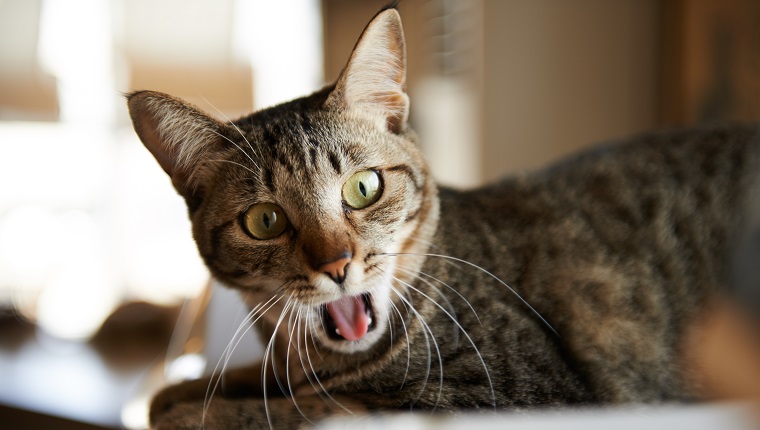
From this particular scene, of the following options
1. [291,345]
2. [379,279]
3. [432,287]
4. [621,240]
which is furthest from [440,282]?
[621,240]

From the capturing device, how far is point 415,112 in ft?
6.52

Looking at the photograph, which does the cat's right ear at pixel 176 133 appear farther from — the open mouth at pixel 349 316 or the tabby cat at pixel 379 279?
the open mouth at pixel 349 316

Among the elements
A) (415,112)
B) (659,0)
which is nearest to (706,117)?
(659,0)

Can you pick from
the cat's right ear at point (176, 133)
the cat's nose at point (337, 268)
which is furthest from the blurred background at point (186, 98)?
the cat's nose at point (337, 268)

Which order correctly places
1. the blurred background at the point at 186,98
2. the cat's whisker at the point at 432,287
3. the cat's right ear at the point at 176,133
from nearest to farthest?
the cat's right ear at the point at 176,133, the cat's whisker at the point at 432,287, the blurred background at the point at 186,98

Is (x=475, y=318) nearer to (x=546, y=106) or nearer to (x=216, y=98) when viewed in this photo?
(x=216, y=98)

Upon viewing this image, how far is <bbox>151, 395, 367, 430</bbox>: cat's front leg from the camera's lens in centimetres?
68

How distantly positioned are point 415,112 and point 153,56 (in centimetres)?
128

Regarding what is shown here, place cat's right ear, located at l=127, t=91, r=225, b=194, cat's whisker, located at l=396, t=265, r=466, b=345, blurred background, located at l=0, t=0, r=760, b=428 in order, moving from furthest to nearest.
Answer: blurred background, located at l=0, t=0, r=760, b=428, cat's whisker, located at l=396, t=265, r=466, b=345, cat's right ear, located at l=127, t=91, r=225, b=194

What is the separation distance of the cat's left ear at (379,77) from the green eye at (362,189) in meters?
0.10

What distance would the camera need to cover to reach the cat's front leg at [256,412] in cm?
68

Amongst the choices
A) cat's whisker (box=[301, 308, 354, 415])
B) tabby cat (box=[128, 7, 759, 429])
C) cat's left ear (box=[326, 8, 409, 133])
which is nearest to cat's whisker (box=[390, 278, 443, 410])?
tabby cat (box=[128, 7, 759, 429])

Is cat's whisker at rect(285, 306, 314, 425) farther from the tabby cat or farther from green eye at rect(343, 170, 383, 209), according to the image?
green eye at rect(343, 170, 383, 209)

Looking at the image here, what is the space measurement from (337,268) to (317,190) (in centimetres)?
10
